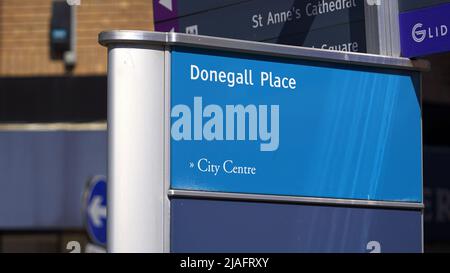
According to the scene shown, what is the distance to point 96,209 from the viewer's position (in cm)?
1103

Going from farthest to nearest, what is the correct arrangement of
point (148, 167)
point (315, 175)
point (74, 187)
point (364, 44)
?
point (74, 187) → point (364, 44) → point (315, 175) → point (148, 167)

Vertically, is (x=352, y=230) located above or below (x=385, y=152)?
below

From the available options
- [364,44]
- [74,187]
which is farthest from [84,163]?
[364,44]

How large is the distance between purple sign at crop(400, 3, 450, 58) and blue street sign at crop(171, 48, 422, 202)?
114 mm

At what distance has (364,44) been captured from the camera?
484 cm

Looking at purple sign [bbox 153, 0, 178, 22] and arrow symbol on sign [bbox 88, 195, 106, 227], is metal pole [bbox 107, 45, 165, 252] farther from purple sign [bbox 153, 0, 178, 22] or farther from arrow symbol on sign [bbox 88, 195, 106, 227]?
arrow symbol on sign [bbox 88, 195, 106, 227]

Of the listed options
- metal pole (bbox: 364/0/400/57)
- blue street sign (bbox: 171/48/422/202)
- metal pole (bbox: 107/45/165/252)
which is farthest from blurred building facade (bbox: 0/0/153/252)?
metal pole (bbox: 107/45/165/252)

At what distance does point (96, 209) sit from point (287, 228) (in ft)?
22.9

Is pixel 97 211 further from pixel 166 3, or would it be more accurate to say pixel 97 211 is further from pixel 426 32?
pixel 426 32

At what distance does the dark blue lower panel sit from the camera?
4.05 meters

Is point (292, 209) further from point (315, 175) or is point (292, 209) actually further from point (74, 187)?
point (74, 187)

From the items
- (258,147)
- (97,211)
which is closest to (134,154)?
(258,147)

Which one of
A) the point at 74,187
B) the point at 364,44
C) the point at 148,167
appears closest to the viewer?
the point at 148,167
